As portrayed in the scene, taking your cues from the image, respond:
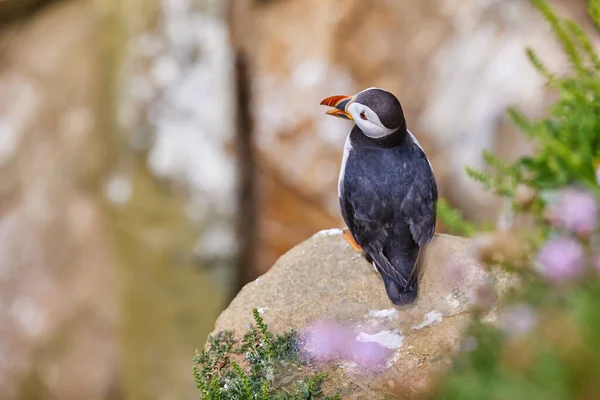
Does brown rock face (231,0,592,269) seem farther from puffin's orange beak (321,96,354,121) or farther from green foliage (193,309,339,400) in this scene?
green foliage (193,309,339,400)

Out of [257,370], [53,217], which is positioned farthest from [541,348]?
[53,217]

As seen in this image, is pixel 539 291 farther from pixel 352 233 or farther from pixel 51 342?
pixel 51 342

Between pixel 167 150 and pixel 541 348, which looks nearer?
pixel 541 348

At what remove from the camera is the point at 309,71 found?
5.68 m

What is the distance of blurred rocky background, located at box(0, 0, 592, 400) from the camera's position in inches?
226

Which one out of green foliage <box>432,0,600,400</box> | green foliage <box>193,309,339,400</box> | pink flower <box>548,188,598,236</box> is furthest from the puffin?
pink flower <box>548,188,598,236</box>

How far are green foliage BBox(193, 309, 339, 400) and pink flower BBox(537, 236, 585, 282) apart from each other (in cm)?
98

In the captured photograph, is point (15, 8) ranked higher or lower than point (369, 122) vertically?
higher

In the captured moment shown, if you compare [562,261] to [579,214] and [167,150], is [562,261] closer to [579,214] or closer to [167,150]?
[579,214]

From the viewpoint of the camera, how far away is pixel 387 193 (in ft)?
8.22

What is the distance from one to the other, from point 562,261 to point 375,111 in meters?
1.50

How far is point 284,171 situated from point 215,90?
0.95 m

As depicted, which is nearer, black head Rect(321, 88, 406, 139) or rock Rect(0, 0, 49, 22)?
black head Rect(321, 88, 406, 139)

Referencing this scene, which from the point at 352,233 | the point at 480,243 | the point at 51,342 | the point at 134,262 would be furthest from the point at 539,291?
the point at 51,342
